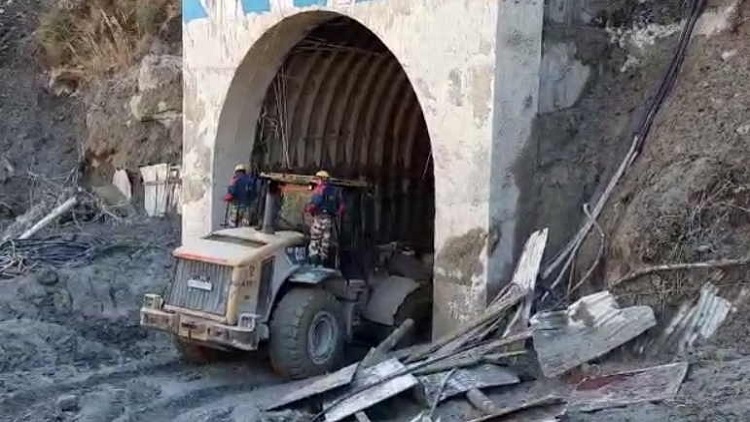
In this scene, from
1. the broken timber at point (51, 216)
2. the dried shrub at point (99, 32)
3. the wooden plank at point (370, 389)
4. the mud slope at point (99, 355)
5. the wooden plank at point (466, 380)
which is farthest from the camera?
the dried shrub at point (99, 32)

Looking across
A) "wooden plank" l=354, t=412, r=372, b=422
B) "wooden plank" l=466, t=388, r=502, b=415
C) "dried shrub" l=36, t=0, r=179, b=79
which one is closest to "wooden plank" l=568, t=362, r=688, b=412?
"wooden plank" l=466, t=388, r=502, b=415

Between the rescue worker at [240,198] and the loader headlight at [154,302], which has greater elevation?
the rescue worker at [240,198]

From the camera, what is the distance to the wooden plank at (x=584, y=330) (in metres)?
8.61

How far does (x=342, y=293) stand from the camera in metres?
10.9

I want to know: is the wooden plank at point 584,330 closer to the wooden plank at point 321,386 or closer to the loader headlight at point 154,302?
the wooden plank at point 321,386

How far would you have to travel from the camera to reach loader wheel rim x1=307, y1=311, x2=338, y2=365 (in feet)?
33.3

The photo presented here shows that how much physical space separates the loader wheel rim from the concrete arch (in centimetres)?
304

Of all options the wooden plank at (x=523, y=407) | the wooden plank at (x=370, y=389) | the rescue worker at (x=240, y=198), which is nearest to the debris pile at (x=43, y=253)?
the rescue worker at (x=240, y=198)

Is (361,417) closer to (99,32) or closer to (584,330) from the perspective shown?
(584,330)

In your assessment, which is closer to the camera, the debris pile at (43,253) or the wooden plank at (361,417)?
the wooden plank at (361,417)

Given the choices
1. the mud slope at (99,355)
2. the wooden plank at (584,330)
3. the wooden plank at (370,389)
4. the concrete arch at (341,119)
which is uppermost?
the concrete arch at (341,119)

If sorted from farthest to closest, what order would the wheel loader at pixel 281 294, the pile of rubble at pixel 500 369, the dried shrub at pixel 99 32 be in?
the dried shrub at pixel 99 32 → the wheel loader at pixel 281 294 → the pile of rubble at pixel 500 369

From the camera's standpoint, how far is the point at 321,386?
29.7 ft

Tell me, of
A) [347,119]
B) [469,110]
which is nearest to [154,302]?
[469,110]
